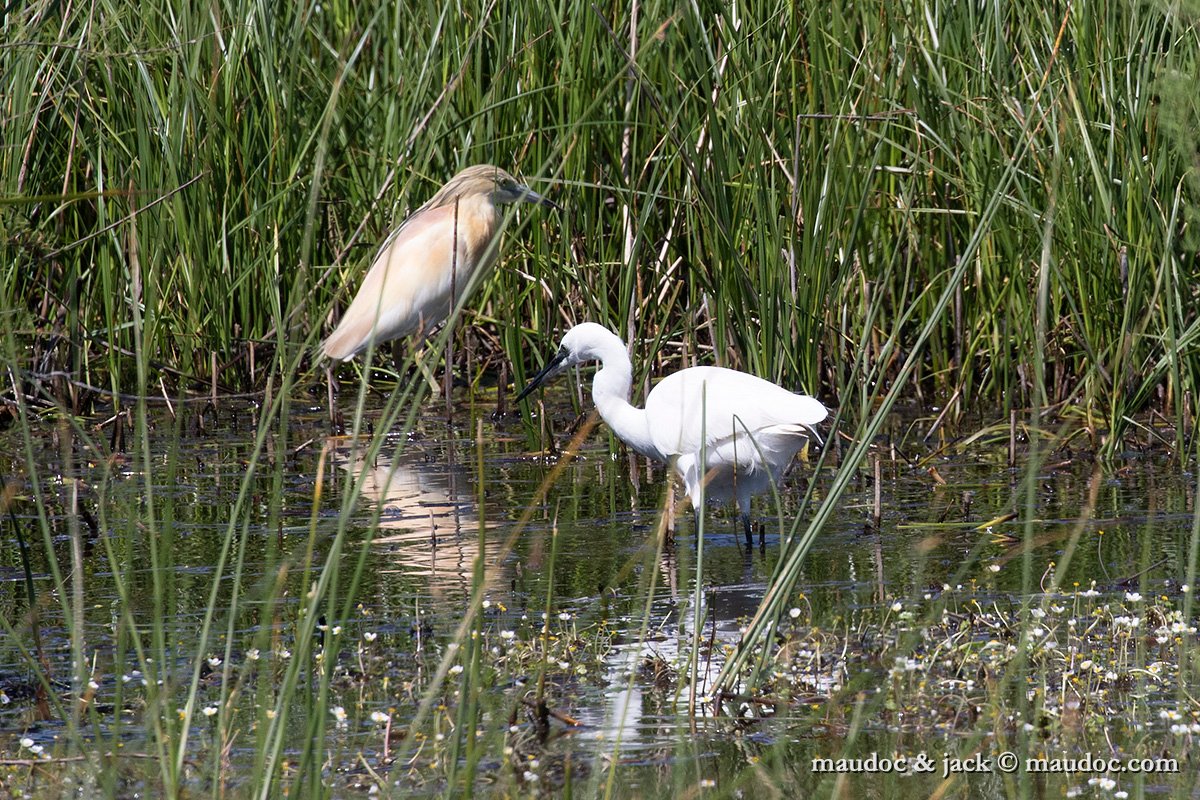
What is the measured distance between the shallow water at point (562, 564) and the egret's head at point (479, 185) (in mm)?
964

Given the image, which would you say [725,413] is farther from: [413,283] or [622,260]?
[413,283]

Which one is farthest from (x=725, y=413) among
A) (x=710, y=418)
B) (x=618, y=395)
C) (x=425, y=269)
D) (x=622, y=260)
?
(x=425, y=269)

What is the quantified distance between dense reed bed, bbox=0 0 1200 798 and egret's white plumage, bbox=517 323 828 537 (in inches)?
8.7

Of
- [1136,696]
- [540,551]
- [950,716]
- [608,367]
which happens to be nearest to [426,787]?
[950,716]

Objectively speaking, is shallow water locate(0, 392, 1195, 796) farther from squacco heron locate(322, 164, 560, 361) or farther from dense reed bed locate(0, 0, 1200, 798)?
Result: squacco heron locate(322, 164, 560, 361)

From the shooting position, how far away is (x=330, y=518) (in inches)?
214

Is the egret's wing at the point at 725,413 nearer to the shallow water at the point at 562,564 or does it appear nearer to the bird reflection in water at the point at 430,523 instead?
the shallow water at the point at 562,564

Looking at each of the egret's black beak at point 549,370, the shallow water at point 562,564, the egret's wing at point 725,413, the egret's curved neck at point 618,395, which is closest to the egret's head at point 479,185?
the shallow water at point 562,564

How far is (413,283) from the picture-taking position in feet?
24.6

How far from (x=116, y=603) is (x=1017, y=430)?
3.35m

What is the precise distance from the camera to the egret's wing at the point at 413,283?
23.5 feet

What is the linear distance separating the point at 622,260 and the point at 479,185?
40.2 inches

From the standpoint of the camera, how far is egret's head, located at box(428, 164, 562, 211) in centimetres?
663

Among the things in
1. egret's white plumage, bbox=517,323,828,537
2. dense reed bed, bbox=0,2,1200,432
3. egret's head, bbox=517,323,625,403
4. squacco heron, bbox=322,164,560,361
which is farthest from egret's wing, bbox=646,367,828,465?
squacco heron, bbox=322,164,560,361
